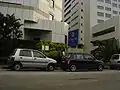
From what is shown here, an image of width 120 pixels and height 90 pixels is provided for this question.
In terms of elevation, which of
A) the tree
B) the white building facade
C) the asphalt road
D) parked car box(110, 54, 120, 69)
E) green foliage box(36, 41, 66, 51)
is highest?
the white building facade

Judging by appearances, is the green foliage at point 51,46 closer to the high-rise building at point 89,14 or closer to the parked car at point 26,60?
the parked car at point 26,60

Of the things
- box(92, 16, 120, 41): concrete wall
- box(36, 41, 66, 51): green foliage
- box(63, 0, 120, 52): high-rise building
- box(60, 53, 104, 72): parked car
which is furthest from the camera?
box(63, 0, 120, 52): high-rise building

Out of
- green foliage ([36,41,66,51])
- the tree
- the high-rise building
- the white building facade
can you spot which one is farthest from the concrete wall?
the tree

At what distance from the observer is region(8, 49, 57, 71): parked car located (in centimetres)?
1919

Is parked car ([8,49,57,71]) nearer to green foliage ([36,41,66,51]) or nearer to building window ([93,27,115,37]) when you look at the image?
green foliage ([36,41,66,51])

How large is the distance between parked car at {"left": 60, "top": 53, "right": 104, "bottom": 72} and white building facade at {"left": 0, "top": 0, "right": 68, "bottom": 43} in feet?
63.3

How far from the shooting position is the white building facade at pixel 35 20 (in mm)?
38656

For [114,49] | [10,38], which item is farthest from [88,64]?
[114,49]

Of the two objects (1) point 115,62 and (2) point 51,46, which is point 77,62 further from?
(2) point 51,46

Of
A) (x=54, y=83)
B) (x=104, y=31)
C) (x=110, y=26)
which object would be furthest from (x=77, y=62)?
(x=104, y=31)

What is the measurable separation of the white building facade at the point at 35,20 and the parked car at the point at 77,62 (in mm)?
19308

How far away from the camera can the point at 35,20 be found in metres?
Answer: 40.5

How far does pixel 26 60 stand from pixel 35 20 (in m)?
21.7

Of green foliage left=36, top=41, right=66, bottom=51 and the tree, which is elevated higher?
the tree
